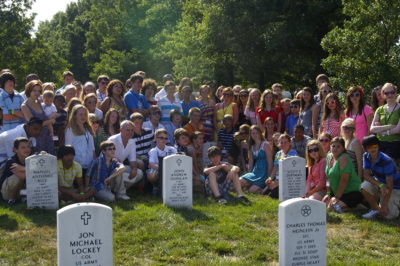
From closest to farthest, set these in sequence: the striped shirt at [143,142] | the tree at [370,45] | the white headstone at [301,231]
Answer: the white headstone at [301,231] → the striped shirt at [143,142] → the tree at [370,45]

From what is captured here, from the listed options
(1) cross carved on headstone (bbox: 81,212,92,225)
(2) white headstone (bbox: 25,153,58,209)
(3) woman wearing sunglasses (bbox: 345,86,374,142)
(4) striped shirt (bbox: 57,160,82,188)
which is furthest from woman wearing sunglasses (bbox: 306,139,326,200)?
(1) cross carved on headstone (bbox: 81,212,92,225)

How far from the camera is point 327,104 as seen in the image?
1071 centimetres

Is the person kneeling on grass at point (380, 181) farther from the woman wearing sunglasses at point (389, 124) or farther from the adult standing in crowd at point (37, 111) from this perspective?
the adult standing in crowd at point (37, 111)

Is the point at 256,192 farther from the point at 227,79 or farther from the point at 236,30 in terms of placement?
the point at 227,79

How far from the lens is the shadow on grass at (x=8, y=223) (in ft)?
26.0

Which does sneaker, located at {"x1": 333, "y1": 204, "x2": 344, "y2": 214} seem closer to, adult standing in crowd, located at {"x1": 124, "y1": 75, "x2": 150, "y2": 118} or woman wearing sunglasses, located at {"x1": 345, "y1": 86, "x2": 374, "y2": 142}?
woman wearing sunglasses, located at {"x1": 345, "y1": 86, "x2": 374, "y2": 142}

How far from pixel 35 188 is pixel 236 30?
17.7 meters

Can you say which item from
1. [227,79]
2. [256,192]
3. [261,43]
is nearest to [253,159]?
[256,192]

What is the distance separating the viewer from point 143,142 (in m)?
11.0

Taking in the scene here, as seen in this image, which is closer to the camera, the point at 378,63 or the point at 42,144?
the point at 42,144

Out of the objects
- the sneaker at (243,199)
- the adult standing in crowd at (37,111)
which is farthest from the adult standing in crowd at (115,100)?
the sneaker at (243,199)

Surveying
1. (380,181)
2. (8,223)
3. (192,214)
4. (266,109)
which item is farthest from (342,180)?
(8,223)

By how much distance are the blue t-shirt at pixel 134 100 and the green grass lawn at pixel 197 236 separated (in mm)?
3103

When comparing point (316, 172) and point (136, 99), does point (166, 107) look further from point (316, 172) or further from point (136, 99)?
point (316, 172)
